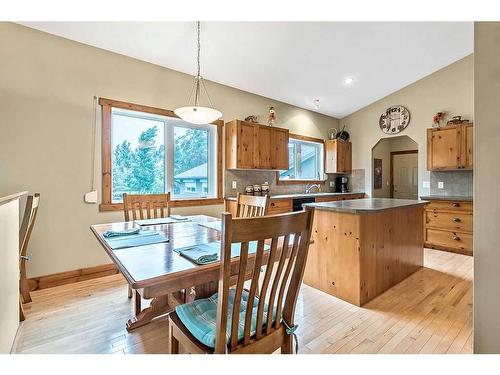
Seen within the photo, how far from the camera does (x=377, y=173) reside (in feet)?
18.5

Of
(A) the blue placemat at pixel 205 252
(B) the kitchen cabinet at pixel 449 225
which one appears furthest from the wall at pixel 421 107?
(A) the blue placemat at pixel 205 252

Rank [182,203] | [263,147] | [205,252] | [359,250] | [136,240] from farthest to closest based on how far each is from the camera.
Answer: [263,147] < [182,203] < [359,250] < [136,240] < [205,252]

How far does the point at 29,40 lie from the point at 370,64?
4182 millimetres

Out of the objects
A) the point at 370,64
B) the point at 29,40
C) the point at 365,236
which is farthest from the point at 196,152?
the point at 370,64

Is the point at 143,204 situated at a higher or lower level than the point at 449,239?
higher

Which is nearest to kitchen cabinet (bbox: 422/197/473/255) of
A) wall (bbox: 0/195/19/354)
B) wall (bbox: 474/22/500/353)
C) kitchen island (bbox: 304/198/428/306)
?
kitchen island (bbox: 304/198/428/306)

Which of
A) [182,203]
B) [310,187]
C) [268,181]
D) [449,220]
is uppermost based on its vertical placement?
[268,181]

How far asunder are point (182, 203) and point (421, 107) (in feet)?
14.6

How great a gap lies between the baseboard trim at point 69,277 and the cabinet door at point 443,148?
499cm

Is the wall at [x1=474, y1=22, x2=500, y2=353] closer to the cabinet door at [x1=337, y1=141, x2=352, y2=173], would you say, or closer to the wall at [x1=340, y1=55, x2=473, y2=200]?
the wall at [x1=340, y1=55, x2=473, y2=200]

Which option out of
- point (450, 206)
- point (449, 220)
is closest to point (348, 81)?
point (450, 206)

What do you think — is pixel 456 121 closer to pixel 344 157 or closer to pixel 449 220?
pixel 449 220
